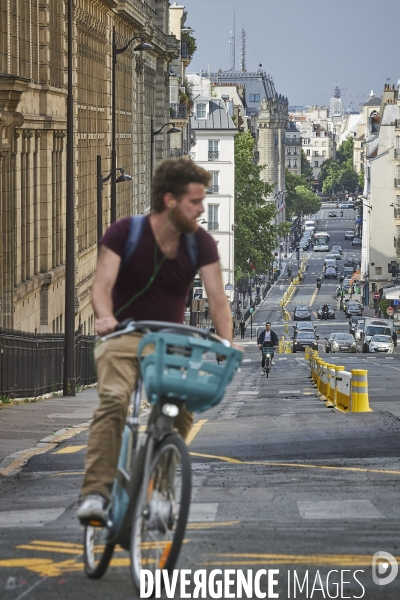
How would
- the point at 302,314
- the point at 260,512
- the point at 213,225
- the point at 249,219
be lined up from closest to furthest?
the point at 260,512 → the point at 302,314 → the point at 213,225 → the point at 249,219

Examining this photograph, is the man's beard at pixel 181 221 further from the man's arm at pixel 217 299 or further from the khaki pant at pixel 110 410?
the khaki pant at pixel 110 410

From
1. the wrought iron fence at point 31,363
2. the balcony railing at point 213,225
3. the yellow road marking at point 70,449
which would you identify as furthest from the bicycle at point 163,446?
the balcony railing at point 213,225

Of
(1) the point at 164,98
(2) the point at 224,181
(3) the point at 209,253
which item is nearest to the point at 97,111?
(1) the point at 164,98

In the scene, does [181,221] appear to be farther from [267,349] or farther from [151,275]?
[267,349]

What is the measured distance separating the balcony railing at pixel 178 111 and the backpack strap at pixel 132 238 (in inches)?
3426

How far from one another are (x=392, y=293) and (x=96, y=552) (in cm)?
10675

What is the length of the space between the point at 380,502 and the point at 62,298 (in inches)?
1278

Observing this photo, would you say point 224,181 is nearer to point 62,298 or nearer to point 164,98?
point 164,98

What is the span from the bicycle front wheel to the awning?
10518 centimetres

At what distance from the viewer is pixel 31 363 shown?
2831 centimetres

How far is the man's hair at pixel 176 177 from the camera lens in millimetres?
6910

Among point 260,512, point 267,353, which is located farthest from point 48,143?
point 260,512

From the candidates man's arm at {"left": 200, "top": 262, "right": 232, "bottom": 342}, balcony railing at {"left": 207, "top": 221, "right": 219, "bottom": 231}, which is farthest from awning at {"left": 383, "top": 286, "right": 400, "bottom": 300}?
man's arm at {"left": 200, "top": 262, "right": 232, "bottom": 342}

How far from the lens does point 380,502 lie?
A: 993cm
